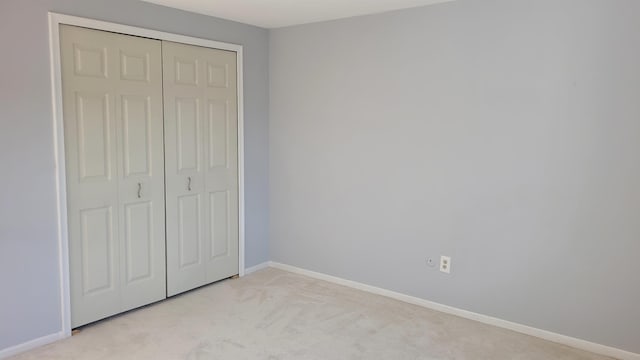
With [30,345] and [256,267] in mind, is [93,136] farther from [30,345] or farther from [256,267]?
[256,267]

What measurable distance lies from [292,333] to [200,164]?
1579 mm

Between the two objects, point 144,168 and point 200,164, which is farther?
point 200,164

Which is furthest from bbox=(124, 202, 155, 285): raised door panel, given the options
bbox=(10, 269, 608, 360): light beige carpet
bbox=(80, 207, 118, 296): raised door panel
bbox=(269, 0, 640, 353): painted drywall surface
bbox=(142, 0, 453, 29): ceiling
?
bbox=(142, 0, 453, 29): ceiling

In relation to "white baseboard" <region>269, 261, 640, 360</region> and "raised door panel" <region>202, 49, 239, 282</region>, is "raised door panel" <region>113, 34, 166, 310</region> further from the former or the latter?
"white baseboard" <region>269, 261, 640, 360</region>

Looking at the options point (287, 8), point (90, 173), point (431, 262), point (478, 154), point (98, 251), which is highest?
point (287, 8)

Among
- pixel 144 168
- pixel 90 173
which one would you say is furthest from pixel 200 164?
pixel 90 173

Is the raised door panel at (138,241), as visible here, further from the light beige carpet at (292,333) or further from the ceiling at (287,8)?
the ceiling at (287,8)

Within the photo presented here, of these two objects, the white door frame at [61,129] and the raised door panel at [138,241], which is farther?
the raised door panel at [138,241]

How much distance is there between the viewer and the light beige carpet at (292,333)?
9.53 feet

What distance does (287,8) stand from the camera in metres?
3.48

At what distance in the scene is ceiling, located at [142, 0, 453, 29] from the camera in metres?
3.30

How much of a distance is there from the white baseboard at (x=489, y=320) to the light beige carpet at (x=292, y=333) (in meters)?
0.06

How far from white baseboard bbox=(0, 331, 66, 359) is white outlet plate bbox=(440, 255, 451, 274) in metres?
2.66

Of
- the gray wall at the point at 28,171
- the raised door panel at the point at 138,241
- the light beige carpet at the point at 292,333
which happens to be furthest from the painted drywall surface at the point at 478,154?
the gray wall at the point at 28,171
